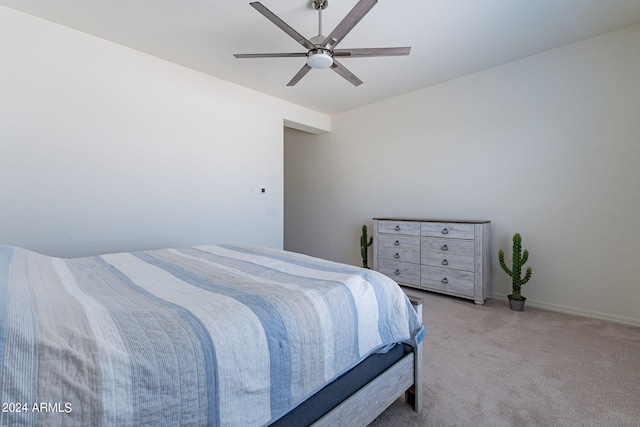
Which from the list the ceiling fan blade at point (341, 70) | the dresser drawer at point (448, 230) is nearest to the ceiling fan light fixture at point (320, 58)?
the ceiling fan blade at point (341, 70)

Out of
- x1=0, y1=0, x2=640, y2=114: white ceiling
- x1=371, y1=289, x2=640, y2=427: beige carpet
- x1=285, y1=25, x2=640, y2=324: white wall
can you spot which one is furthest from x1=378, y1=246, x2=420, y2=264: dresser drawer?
x1=0, y1=0, x2=640, y2=114: white ceiling

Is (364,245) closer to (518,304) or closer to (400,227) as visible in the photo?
(400,227)

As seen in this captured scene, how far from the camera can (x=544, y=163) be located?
2807 millimetres

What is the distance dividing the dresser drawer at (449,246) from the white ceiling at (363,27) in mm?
1950

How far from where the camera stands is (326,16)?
226cm

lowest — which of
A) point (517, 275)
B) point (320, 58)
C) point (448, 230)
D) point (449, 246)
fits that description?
point (517, 275)

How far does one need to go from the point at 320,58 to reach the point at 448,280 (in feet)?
8.51

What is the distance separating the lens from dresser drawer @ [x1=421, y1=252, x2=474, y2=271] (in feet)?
9.64

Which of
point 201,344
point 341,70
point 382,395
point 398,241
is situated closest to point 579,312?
point 398,241

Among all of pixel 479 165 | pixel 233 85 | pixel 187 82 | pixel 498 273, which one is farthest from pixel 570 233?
pixel 187 82

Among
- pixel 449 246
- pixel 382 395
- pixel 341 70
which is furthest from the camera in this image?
pixel 449 246

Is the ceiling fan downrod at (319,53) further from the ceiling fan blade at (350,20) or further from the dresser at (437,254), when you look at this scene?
the dresser at (437,254)

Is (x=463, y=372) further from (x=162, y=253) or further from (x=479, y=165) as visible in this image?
(x=479, y=165)

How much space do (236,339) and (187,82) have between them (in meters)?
3.24
